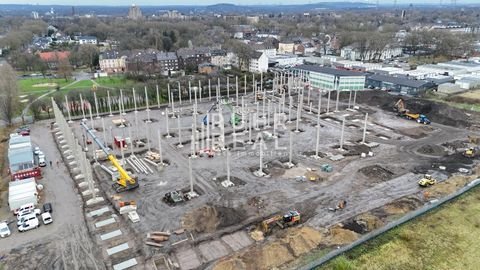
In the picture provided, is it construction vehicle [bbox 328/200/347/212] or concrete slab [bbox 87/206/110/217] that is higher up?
construction vehicle [bbox 328/200/347/212]

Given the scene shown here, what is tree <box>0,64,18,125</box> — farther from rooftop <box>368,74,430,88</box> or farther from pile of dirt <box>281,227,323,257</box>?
rooftop <box>368,74,430,88</box>

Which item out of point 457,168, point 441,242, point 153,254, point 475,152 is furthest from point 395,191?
point 153,254

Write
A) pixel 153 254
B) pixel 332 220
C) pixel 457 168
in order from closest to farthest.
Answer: pixel 153 254
pixel 332 220
pixel 457 168

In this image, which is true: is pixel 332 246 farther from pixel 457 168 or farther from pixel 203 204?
pixel 457 168

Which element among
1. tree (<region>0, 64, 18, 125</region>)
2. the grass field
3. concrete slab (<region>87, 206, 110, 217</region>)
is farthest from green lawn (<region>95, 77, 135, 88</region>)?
the grass field

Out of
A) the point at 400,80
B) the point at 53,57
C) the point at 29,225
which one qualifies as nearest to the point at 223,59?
the point at 400,80

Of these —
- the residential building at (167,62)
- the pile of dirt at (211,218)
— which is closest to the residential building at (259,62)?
the residential building at (167,62)
